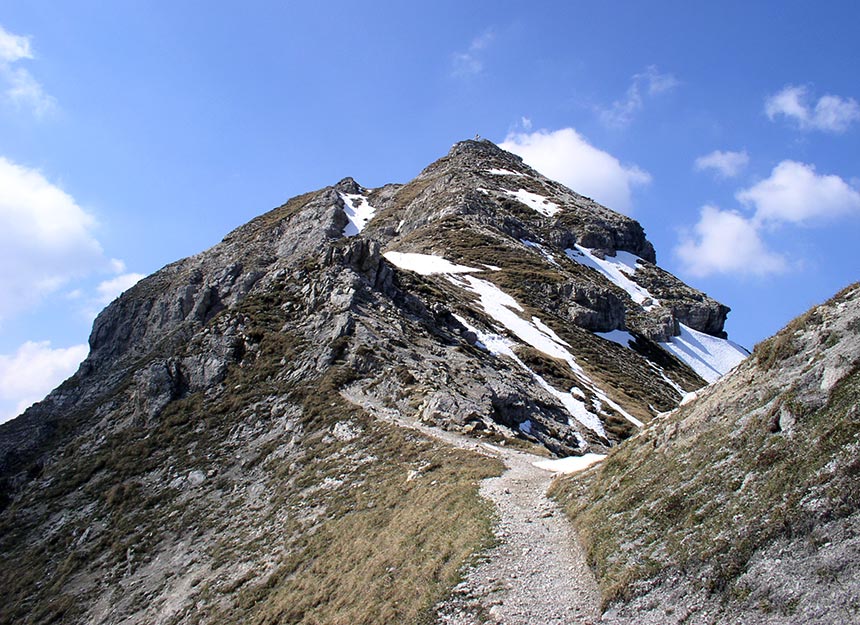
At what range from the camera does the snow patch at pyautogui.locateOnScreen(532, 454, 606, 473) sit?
69.7 feet

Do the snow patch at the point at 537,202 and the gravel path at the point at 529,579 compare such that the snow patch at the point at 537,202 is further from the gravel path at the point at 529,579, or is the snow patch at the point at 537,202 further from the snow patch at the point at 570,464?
the gravel path at the point at 529,579

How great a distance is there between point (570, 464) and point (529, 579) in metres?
9.39

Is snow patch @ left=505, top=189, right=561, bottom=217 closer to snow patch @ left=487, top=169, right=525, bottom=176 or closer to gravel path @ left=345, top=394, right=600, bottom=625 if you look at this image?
snow patch @ left=487, top=169, right=525, bottom=176

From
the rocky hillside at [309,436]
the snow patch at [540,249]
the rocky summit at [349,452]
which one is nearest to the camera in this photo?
the rocky summit at [349,452]

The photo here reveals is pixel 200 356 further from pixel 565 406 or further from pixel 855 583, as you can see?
pixel 855 583

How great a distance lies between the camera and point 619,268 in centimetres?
11300

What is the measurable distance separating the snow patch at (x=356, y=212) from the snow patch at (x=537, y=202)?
3321 cm

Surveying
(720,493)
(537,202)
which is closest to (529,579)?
(720,493)

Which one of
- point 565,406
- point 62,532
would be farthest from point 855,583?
point 62,532

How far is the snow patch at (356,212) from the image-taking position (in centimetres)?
11681

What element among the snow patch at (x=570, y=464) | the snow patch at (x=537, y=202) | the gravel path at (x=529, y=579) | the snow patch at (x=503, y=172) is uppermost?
the snow patch at (x=503, y=172)

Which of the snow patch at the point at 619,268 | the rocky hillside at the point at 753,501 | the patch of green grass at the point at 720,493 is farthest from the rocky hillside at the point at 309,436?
the snow patch at the point at 619,268

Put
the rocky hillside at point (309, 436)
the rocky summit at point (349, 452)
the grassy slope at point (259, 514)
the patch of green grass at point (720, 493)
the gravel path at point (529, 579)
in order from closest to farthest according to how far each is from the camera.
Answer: the patch of green grass at point (720, 493)
the gravel path at point (529, 579)
the rocky summit at point (349, 452)
the grassy slope at point (259, 514)
the rocky hillside at point (309, 436)

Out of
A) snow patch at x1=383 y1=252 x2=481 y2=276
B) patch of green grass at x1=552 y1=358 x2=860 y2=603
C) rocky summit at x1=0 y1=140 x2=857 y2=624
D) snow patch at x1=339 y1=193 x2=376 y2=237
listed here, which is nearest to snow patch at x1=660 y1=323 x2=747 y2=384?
rocky summit at x1=0 y1=140 x2=857 y2=624
